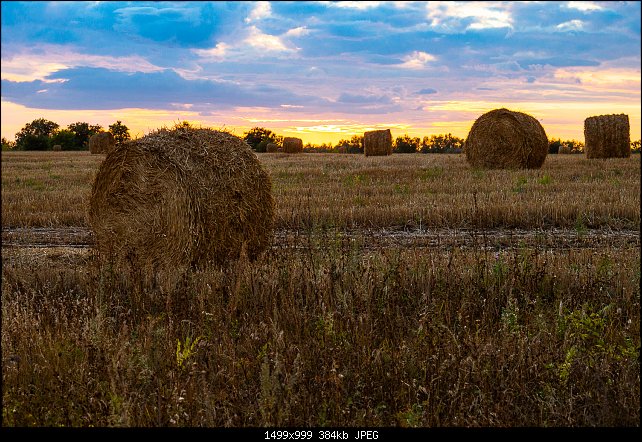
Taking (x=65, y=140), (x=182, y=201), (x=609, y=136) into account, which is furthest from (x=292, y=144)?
(x=182, y=201)

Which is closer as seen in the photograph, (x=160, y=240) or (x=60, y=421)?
(x=60, y=421)

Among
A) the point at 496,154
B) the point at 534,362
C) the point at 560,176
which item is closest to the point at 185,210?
the point at 534,362

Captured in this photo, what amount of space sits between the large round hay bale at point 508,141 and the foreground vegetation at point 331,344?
14.5 m

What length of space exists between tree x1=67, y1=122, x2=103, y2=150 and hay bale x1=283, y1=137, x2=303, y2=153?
2564 centimetres

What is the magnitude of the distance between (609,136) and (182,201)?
23.8m

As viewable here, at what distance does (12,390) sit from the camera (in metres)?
4.58

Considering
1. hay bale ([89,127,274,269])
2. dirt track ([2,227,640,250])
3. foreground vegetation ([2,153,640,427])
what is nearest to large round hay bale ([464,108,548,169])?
dirt track ([2,227,640,250])

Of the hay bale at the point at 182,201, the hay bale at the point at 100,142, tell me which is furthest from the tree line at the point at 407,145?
the hay bale at the point at 182,201

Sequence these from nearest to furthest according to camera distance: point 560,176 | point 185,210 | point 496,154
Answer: point 185,210 → point 560,176 → point 496,154

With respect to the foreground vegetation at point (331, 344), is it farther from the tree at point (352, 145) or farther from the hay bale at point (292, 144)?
the tree at point (352, 145)

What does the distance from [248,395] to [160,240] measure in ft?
16.4

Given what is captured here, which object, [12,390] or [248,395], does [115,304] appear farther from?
[248,395]

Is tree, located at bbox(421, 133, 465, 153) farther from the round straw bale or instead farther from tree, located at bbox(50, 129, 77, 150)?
tree, located at bbox(50, 129, 77, 150)

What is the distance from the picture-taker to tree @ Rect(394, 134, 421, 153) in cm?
5934
